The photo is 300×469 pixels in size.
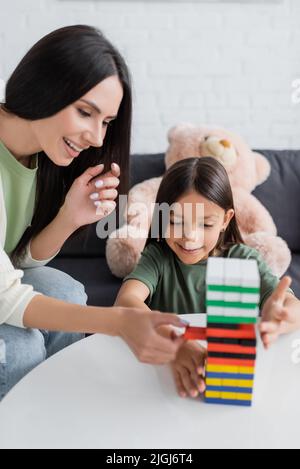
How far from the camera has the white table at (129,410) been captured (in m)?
0.78

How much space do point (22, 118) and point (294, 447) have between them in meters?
0.75

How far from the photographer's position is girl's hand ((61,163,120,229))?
119cm

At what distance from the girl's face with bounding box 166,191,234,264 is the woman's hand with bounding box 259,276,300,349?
0.29m

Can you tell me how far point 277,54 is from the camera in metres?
2.19

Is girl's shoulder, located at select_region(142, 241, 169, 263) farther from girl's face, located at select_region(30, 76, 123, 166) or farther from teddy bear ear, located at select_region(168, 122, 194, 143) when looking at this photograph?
teddy bear ear, located at select_region(168, 122, 194, 143)

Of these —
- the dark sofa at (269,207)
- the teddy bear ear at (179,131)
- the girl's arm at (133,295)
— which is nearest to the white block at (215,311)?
the girl's arm at (133,295)

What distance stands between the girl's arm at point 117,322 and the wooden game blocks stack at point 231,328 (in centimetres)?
6

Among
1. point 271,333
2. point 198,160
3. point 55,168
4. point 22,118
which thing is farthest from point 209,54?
point 271,333

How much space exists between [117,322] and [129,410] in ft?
0.44

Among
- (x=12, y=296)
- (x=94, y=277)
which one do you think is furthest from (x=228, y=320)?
(x=94, y=277)

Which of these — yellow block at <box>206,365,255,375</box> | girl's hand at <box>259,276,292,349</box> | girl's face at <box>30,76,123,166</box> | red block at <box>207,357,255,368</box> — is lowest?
yellow block at <box>206,365,255,375</box>

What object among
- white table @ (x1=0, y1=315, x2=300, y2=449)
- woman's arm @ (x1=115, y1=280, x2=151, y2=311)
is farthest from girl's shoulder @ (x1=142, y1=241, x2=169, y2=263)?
white table @ (x1=0, y1=315, x2=300, y2=449)

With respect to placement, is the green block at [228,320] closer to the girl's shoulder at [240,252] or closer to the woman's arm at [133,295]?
the woman's arm at [133,295]

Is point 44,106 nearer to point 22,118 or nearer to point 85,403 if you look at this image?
point 22,118
